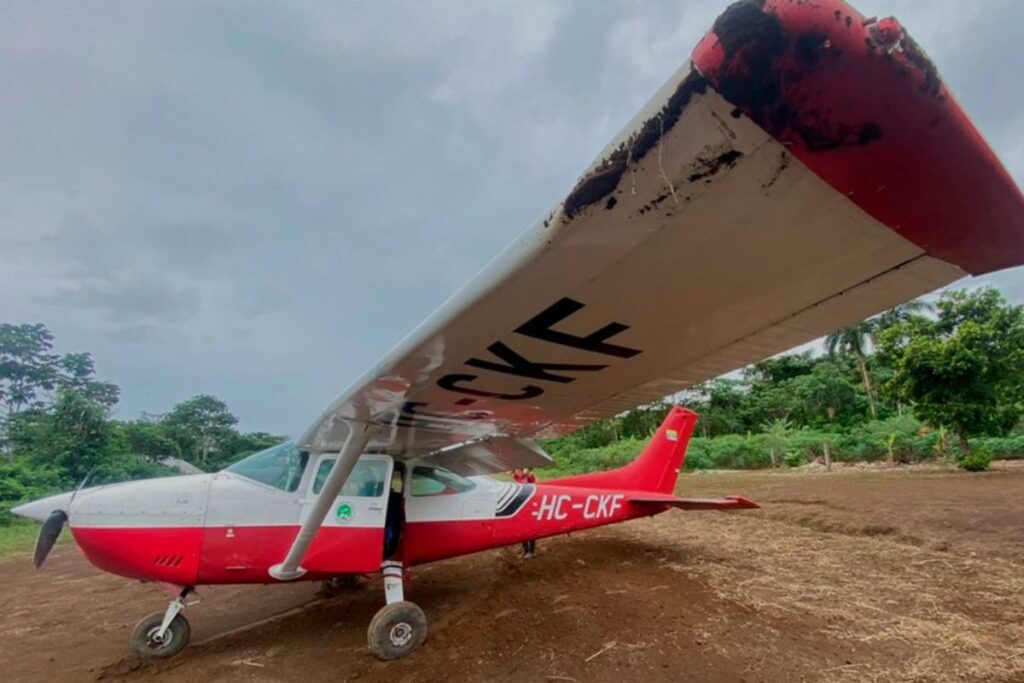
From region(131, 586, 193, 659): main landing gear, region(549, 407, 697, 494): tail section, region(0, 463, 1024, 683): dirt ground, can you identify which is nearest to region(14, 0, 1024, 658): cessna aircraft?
region(131, 586, 193, 659): main landing gear

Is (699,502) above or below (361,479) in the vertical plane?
→ below

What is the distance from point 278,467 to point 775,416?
1356 inches

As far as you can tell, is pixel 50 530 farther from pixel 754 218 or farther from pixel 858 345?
pixel 858 345

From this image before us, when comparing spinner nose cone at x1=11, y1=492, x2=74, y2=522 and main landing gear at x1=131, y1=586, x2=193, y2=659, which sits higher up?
spinner nose cone at x1=11, y1=492, x2=74, y2=522

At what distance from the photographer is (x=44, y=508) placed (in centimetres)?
396

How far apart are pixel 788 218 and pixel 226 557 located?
478cm

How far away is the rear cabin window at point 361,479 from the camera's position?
447 cm

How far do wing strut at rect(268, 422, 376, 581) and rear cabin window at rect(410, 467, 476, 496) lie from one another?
1.29m

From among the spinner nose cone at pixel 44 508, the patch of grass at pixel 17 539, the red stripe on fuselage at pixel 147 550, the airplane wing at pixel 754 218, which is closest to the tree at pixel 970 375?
the airplane wing at pixel 754 218

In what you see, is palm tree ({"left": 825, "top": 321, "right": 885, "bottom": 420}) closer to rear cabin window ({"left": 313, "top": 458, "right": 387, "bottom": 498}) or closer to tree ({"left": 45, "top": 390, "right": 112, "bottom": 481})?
rear cabin window ({"left": 313, "top": 458, "right": 387, "bottom": 498})

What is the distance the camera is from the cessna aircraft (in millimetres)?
880

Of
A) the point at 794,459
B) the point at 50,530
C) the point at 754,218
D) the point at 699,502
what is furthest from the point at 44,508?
the point at 794,459

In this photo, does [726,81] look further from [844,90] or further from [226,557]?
[226,557]

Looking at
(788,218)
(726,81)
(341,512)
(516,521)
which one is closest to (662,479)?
(516,521)
